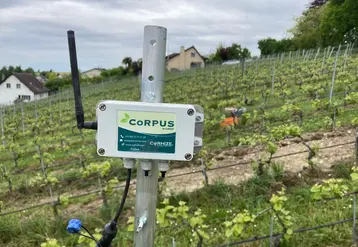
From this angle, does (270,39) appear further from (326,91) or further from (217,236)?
(217,236)

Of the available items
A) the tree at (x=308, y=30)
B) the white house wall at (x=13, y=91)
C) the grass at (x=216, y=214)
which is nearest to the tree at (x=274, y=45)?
the tree at (x=308, y=30)

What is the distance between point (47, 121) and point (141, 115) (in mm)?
17747

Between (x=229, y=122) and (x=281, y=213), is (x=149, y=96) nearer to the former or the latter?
(x=281, y=213)

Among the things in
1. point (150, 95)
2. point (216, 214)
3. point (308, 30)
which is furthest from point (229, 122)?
point (308, 30)

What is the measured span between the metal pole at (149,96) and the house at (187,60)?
49.7m

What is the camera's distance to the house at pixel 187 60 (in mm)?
52938

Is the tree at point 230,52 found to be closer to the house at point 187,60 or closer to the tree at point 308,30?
the house at point 187,60

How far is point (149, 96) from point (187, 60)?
5550cm

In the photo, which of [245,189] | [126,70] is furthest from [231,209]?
[126,70]

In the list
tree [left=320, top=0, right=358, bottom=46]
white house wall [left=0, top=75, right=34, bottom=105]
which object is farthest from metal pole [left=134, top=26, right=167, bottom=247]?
white house wall [left=0, top=75, right=34, bottom=105]

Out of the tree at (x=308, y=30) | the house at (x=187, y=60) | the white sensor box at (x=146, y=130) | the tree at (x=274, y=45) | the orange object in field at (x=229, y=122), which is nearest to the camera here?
the white sensor box at (x=146, y=130)

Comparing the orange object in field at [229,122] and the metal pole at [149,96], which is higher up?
the metal pole at [149,96]

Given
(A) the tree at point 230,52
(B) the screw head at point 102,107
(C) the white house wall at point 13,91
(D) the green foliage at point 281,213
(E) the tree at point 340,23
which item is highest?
(E) the tree at point 340,23

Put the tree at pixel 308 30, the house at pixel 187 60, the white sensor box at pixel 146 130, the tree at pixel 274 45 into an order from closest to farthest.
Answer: the white sensor box at pixel 146 130 < the tree at pixel 308 30 < the tree at pixel 274 45 < the house at pixel 187 60
